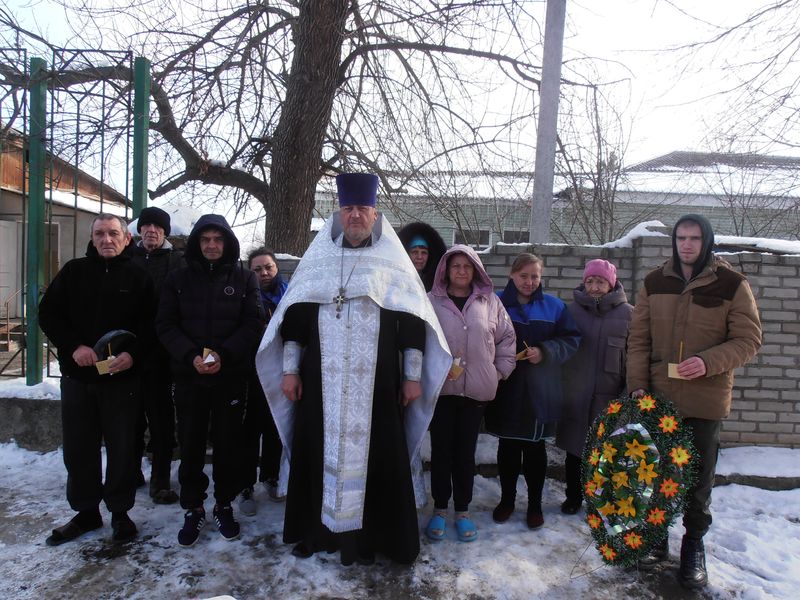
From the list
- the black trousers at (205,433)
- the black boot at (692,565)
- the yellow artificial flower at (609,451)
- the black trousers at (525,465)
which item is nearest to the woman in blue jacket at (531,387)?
the black trousers at (525,465)

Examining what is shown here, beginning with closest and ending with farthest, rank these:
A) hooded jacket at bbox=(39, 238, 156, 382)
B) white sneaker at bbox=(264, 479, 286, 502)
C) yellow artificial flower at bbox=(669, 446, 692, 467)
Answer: yellow artificial flower at bbox=(669, 446, 692, 467), hooded jacket at bbox=(39, 238, 156, 382), white sneaker at bbox=(264, 479, 286, 502)

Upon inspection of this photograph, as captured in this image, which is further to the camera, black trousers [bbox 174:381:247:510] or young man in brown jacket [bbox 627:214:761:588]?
black trousers [bbox 174:381:247:510]

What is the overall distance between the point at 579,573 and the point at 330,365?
5.57ft

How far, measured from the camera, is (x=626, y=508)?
2.77 m

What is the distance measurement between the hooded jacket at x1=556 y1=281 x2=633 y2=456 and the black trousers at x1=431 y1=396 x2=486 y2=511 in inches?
26.4

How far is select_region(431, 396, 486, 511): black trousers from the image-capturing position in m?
3.20

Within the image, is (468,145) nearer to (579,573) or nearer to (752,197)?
(579,573)

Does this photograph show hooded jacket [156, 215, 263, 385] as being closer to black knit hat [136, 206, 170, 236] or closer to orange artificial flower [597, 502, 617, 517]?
black knit hat [136, 206, 170, 236]

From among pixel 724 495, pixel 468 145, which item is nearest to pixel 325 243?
pixel 724 495

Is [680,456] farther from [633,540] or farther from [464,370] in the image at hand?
[464,370]

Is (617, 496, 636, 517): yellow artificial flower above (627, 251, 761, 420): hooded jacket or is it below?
below

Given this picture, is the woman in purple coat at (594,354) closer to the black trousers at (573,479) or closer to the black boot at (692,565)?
the black trousers at (573,479)

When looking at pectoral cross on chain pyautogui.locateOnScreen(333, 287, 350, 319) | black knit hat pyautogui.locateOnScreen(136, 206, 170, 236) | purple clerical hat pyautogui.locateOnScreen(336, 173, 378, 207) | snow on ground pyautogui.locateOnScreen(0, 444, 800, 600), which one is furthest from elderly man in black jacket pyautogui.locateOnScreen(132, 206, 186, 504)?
purple clerical hat pyautogui.locateOnScreen(336, 173, 378, 207)

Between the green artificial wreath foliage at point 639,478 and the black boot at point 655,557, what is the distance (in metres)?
0.20
